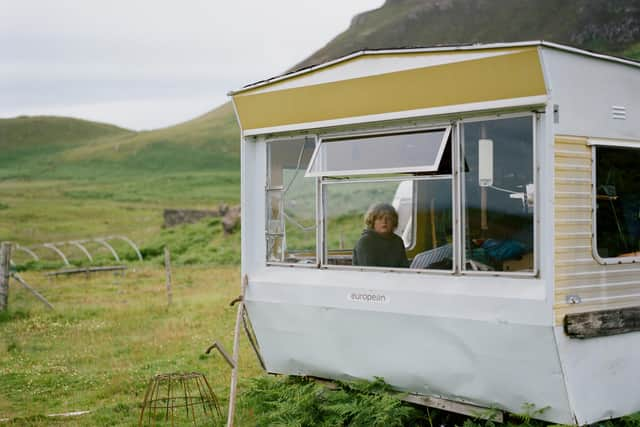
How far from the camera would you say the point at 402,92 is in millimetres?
6836

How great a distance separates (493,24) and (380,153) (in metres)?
78.7

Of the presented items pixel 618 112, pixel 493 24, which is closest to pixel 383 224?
pixel 618 112

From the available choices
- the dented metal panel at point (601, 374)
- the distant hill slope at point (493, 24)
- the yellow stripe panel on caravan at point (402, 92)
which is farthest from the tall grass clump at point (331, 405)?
the distant hill slope at point (493, 24)

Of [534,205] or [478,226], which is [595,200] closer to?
[534,205]

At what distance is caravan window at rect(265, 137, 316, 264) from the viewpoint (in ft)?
25.5

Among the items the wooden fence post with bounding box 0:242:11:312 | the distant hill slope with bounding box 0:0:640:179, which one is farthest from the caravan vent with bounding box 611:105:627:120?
the distant hill slope with bounding box 0:0:640:179

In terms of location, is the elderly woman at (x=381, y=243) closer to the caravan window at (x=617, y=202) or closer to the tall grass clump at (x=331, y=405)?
the tall grass clump at (x=331, y=405)

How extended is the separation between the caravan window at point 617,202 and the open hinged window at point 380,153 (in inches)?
48.3

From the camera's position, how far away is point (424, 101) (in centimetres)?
668

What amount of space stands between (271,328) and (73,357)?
517cm

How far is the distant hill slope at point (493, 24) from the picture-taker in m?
60.2

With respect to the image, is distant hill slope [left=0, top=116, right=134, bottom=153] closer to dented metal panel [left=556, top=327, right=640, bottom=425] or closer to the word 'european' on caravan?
the word 'european' on caravan

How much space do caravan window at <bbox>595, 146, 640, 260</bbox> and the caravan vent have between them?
0.78ft

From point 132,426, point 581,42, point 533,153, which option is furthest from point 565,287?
point 581,42
